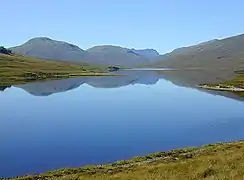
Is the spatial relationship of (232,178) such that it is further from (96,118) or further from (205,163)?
(96,118)

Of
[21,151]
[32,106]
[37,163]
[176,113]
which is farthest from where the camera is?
[32,106]

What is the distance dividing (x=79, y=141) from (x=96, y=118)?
18105 mm

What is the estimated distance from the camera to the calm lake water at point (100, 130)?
37594mm

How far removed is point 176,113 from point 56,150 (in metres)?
33.7

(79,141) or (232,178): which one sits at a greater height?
(232,178)

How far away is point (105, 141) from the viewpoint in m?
44.8

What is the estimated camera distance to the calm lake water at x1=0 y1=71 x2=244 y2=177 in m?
37.6

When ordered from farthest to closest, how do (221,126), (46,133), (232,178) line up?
(221,126) → (46,133) → (232,178)

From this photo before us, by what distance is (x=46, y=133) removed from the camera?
5000cm

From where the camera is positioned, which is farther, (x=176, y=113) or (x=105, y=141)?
(x=176, y=113)

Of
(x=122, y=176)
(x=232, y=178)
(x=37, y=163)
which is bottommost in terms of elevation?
(x=37, y=163)

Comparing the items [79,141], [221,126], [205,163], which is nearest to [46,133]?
[79,141]

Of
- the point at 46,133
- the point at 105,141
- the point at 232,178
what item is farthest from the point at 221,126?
the point at 232,178

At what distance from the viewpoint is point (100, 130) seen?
170ft
